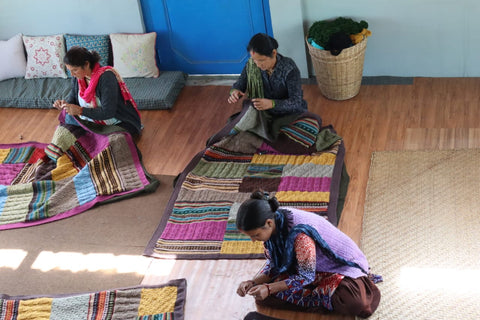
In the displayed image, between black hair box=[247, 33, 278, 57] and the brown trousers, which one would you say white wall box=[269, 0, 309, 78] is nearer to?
black hair box=[247, 33, 278, 57]

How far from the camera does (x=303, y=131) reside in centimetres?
412

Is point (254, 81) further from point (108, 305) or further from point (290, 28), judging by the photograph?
point (108, 305)

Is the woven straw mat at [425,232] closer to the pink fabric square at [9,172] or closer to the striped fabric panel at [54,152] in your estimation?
the striped fabric panel at [54,152]

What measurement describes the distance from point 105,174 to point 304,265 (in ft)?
5.90

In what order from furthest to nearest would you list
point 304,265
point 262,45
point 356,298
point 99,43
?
point 99,43 → point 262,45 → point 356,298 → point 304,265

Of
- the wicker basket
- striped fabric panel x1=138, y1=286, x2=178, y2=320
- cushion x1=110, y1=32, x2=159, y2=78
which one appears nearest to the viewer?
striped fabric panel x1=138, y1=286, x2=178, y2=320

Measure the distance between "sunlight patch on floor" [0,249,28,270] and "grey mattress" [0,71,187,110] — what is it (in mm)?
1618

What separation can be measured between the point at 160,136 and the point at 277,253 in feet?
6.37

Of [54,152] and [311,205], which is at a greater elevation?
[54,152]

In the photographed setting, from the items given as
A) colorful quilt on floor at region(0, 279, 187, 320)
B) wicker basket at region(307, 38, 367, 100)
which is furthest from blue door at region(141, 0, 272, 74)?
colorful quilt on floor at region(0, 279, 187, 320)

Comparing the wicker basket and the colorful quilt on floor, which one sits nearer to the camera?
the colorful quilt on floor

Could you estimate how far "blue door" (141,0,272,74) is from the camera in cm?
486

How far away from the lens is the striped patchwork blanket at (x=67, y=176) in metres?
3.96

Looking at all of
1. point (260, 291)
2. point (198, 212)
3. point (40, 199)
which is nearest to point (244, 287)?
point (260, 291)
